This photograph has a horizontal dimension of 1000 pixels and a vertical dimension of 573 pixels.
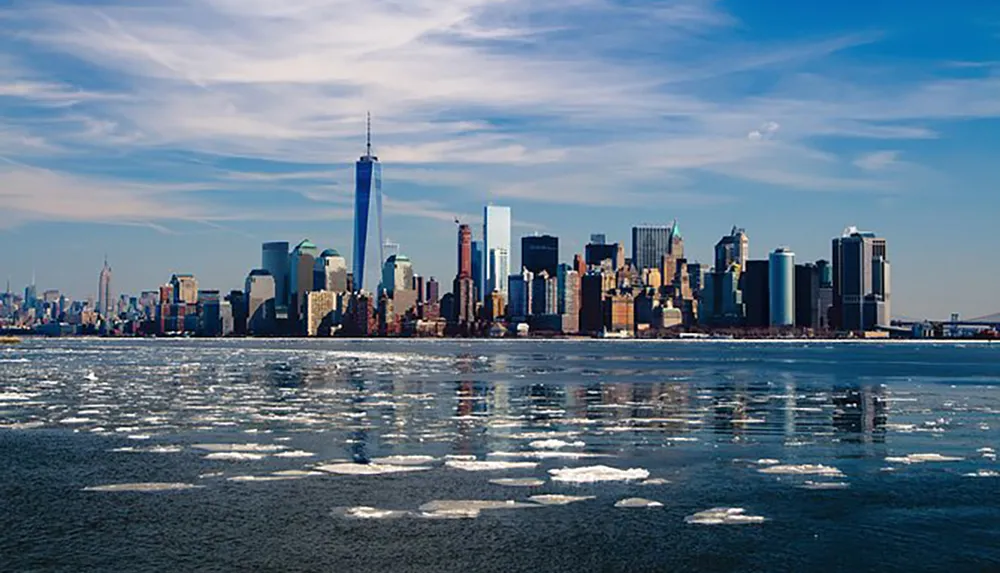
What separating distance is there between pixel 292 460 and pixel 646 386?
40.3 metres

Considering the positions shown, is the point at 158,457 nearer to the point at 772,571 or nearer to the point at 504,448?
the point at 504,448

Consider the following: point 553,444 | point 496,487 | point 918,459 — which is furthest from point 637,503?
point 918,459

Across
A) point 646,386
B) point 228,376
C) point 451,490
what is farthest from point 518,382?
point 451,490

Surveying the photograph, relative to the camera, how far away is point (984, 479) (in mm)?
25734

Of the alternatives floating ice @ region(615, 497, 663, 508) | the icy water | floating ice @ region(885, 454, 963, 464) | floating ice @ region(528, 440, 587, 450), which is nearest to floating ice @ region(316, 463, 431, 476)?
the icy water

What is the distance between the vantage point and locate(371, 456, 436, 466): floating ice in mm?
27984

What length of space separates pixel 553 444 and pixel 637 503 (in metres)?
10.1

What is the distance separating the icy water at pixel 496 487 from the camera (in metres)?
17.9

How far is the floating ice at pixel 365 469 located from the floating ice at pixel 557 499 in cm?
478

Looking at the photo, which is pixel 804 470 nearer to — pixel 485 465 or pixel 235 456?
pixel 485 465

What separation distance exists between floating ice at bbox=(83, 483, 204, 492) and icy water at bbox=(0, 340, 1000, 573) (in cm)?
8

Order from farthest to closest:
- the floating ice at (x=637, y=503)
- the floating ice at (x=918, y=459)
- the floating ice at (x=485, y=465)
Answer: the floating ice at (x=918, y=459), the floating ice at (x=485, y=465), the floating ice at (x=637, y=503)

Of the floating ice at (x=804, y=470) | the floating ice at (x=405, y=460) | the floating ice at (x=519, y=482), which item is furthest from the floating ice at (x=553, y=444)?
the floating ice at (x=804, y=470)

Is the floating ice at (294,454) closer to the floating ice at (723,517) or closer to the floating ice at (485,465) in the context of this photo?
the floating ice at (485,465)
